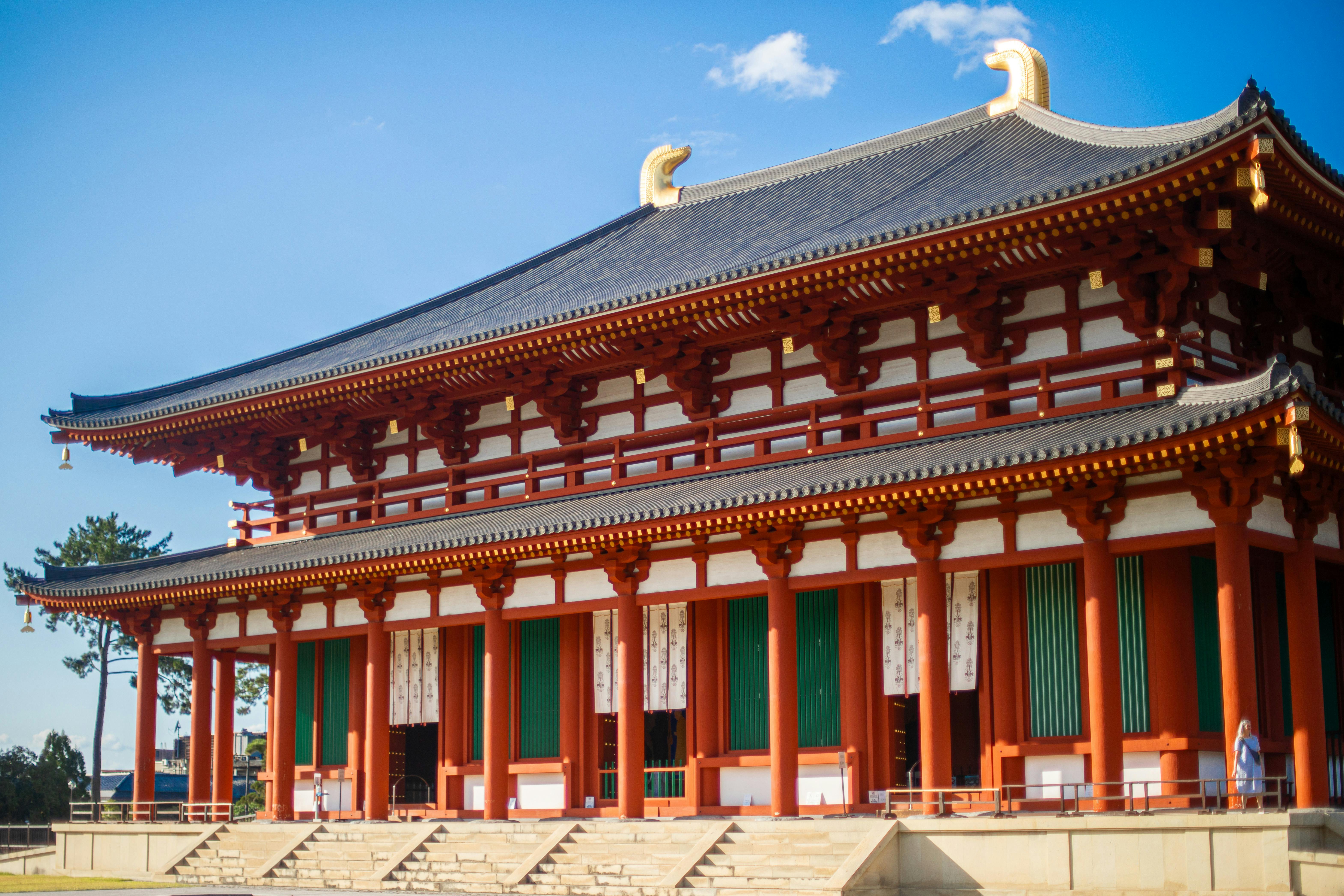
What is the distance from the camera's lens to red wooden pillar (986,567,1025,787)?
18422 mm

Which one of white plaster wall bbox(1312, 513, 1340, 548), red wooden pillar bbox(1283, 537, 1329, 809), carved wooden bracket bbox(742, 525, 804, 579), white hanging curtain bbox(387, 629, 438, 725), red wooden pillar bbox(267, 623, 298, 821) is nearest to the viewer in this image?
red wooden pillar bbox(1283, 537, 1329, 809)

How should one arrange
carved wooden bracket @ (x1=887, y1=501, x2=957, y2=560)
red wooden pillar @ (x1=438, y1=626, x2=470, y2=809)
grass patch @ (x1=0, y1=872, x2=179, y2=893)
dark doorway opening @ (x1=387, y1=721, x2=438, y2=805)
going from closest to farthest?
carved wooden bracket @ (x1=887, y1=501, x2=957, y2=560) → grass patch @ (x1=0, y1=872, x2=179, y2=893) → red wooden pillar @ (x1=438, y1=626, x2=470, y2=809) → dark doorway opening @ (x1=387, y1=721, x2=438, y2=805)

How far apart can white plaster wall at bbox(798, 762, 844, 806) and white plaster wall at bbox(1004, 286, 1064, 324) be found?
6.84 metres

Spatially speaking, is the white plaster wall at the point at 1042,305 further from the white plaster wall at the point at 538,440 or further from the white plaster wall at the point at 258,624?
the white plaster wall at the point at 258,624

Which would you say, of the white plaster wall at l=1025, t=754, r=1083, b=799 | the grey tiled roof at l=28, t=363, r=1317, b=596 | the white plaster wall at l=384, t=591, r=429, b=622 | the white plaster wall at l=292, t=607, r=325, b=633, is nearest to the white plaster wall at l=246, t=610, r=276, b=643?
the white plaster wall at l=292, t=607, r=325, b=633

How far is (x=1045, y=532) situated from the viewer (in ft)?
57.6

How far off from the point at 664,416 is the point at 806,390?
8.54 feet

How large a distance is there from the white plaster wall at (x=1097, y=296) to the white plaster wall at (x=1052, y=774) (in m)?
6.02

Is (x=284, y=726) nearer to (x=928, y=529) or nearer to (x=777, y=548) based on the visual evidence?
(x=777, y=548)

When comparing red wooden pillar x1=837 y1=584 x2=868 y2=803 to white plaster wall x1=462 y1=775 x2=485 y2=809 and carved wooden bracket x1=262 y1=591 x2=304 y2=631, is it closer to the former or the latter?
white plaster wall x1=462 y1=775 x2=485 y2=809

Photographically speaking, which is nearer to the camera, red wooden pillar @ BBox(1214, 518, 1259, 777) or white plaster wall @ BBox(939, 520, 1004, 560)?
red wooden pillar @ BBox(1214, 518, 1259, 777)

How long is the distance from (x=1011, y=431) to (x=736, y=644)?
551 centimetres

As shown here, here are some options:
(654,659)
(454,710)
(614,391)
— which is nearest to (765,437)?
(614,391)

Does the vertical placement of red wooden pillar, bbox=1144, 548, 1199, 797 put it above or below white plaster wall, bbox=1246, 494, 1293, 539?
below
